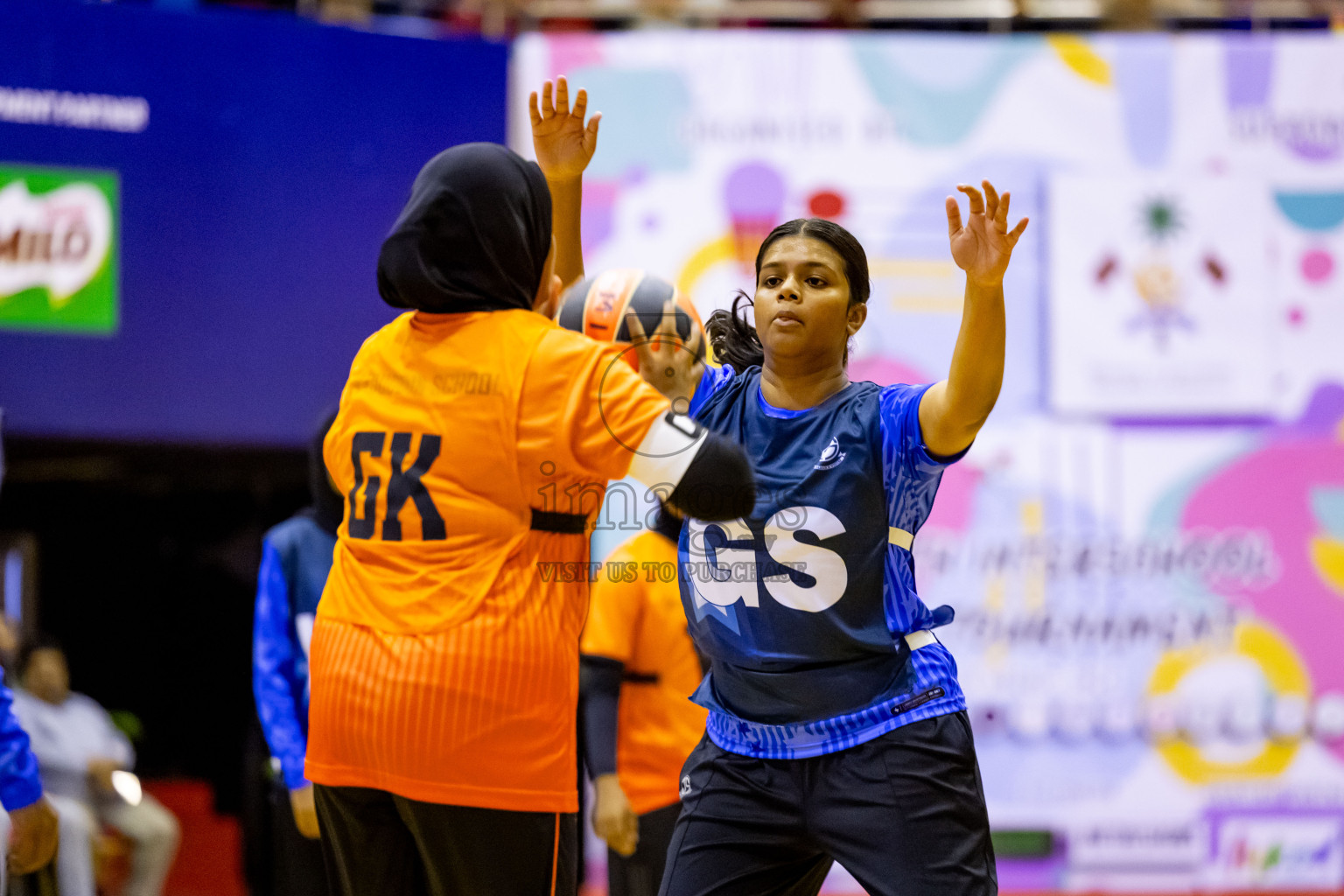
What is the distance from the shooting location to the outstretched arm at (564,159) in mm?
2775

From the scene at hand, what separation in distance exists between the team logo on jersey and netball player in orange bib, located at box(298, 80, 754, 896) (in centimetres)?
46

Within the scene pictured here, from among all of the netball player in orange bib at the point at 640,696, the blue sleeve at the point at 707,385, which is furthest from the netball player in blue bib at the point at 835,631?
the netball player in orange bib at the point at 640,696

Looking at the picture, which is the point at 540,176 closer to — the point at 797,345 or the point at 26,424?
the point at 797,345

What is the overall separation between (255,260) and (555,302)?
189 inches

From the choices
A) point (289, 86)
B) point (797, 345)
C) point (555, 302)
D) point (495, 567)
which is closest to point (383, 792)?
point (495, 567)

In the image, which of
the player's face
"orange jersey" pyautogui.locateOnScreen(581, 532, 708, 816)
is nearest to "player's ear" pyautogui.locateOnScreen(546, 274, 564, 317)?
the player's face

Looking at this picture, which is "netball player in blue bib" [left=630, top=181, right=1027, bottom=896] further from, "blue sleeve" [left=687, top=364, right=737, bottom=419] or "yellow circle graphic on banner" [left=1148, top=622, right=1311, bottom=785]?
"yellow circle graphic on banner" [left=1148, top=622, right=1311, bottom=785]

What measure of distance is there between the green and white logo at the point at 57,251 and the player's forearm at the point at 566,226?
456 cm

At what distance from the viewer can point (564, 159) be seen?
9.09ft

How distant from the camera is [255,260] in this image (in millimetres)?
6867

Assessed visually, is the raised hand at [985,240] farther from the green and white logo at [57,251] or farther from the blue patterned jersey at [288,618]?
the green and white logo at [57,251]

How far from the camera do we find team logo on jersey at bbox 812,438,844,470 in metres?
2.53

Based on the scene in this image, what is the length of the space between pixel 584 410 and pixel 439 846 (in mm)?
749

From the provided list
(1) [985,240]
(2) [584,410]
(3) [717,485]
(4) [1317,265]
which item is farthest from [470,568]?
(4) [1317,265]
